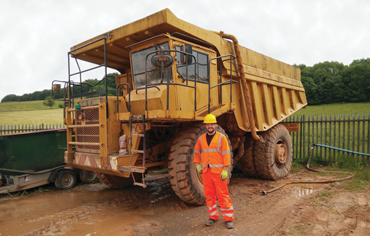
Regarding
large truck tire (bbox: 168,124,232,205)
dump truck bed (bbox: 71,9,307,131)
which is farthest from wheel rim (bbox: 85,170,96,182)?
large truck tire (bbox: 168,124,232,205)

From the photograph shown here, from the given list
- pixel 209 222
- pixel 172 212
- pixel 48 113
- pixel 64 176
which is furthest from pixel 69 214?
pixel 48 113

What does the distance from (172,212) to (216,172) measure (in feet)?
4.61

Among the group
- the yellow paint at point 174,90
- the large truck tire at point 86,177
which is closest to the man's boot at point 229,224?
the yellow paint at point 174,90

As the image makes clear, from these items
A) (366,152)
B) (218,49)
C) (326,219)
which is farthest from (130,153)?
(366,152)

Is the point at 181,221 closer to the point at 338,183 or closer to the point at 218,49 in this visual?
the point at 218,49

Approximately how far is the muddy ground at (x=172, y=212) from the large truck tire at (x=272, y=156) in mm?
622

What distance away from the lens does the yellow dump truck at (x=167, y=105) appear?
4.61m

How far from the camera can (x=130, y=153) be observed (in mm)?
4637

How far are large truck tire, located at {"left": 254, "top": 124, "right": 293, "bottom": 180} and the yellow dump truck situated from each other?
28mm

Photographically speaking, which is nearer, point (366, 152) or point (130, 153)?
point (130, 153)

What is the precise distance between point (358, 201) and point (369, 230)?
1476mm

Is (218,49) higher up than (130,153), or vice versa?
(218,49)

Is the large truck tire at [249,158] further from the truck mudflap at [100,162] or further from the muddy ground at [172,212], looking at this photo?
the truck mudflap at [100,162]

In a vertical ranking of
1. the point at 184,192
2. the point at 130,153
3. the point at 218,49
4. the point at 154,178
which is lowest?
the point at 154,178
